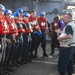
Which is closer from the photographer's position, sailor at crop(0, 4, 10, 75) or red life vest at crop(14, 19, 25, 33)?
sailor at crop(0, 4, 10, 75)

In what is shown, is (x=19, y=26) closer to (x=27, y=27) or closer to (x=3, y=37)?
(x=27, y=27)

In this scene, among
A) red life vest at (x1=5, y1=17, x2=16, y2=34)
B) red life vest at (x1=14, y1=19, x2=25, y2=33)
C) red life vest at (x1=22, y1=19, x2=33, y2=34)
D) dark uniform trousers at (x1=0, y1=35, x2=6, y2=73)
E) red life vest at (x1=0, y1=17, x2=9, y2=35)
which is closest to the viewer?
red life vest at (x1=0, y1=17, x2=9, y2=35)

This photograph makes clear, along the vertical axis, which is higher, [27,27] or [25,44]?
[27,27]

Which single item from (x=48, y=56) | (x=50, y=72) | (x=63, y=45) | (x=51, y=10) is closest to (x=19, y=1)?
(x=51, y=10)

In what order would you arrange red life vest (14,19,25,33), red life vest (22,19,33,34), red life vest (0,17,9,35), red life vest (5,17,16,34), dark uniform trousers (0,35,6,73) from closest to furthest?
red life vest (0,17,9,35), dark uniform trousers (0,35,6,73), red life vest (5,17,16,34), red life vest (14,19,25,33), red life vest (22,19,33,34)

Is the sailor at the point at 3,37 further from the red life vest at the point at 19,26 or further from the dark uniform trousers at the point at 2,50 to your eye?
the red life vest at the point at 19,26

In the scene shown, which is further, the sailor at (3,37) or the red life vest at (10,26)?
the red life vest at (10,26)

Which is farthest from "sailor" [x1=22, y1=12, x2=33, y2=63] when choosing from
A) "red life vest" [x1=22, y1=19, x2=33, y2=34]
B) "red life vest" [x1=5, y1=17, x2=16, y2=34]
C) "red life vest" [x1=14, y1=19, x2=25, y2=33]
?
"red life vest" [x1=5, y1=17, x2=16, y2=34]

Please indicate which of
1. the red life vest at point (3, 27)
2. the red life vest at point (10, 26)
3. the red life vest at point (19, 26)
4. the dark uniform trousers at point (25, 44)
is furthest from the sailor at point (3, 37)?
the dark uniform trousers at point (25, 44)

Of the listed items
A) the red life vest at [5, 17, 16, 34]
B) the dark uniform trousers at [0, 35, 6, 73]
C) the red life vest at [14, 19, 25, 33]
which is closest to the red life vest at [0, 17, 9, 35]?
the dark uniform trousers at [0, 35, 6, 73]

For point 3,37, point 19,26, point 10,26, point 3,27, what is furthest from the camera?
point 19,26

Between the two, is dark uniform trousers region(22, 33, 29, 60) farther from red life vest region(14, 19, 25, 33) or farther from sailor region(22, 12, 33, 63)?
red life vest region(14, 19, 25, 33)

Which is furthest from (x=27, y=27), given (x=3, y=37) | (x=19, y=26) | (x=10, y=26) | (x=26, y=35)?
(x=3, y=37)

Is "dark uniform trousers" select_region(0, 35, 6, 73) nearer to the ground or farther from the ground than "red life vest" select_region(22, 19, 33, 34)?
nearer to the ground
